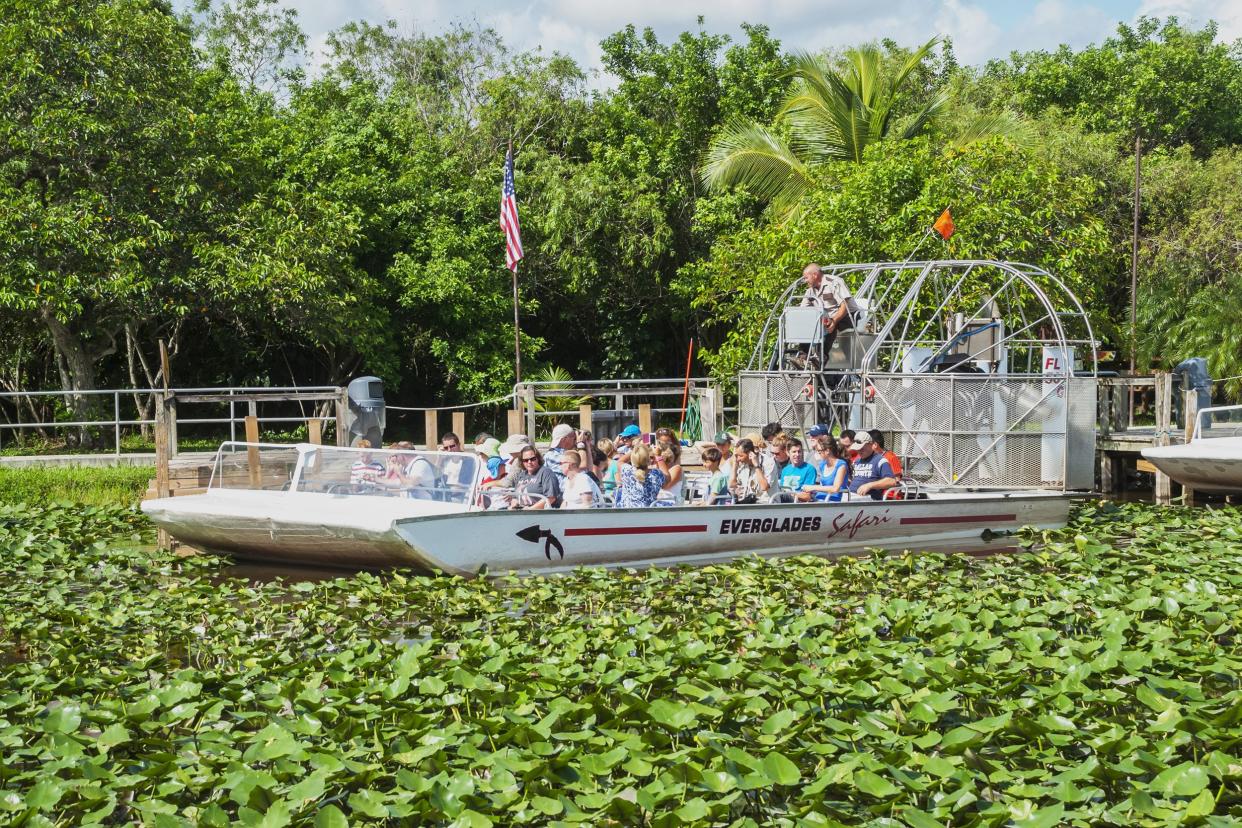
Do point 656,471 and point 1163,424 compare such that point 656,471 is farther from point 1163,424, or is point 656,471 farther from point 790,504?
point 1163,424

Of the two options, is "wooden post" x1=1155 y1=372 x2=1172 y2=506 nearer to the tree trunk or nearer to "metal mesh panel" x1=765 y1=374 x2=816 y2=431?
"metal mesh panel" x1=765 y1=374 x2=816 y2=431

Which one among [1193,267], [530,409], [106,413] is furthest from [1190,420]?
[106,413]

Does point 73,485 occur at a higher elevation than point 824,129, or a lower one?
lower

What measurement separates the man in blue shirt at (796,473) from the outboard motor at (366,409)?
803cm

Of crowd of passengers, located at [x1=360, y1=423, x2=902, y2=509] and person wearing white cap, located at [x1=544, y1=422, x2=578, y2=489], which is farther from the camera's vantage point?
person wearing white cap, located at [x1=544, y1=422, x2=578, y2=489]

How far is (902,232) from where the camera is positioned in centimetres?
2295

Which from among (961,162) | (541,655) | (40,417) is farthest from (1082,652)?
(40,417)

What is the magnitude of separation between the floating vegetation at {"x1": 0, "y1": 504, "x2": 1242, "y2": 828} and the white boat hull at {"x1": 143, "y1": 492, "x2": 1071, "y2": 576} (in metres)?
1.05

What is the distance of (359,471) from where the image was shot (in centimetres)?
1270

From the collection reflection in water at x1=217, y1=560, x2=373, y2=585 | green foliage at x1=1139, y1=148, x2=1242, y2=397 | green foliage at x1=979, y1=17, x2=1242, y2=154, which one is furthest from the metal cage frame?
green foliage at x1=979, y1=17, x2=1242, y2=154

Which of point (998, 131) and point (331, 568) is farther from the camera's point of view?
point (998, 131)

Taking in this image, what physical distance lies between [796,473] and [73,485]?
34.5 ft

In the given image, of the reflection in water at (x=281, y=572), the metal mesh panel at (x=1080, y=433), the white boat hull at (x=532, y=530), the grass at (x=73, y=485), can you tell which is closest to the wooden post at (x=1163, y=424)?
the metal mesh panel at (x=1080, y=433)

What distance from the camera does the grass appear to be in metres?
18.3
